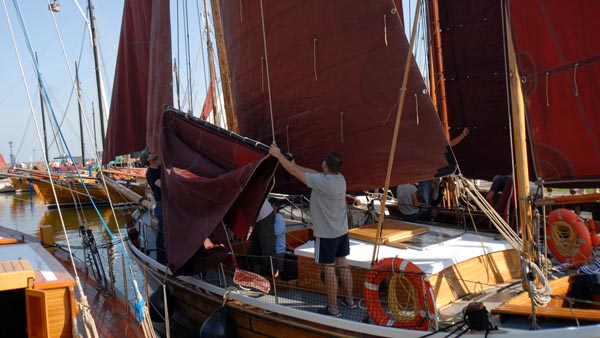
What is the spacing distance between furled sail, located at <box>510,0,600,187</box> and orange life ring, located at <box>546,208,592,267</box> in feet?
2.22

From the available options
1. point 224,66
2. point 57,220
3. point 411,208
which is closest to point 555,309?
point 411,208

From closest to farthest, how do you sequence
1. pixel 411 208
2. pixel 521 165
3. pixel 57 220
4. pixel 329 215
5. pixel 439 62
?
pixel 521 165
pixel 329 215
pixel 411 208
pixel 439 62
pixel 57 220

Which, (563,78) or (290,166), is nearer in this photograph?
(563,78)

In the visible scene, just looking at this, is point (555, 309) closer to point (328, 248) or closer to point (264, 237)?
point (328, 248)

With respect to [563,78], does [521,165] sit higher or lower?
lower

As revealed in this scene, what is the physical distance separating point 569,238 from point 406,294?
1.94 m

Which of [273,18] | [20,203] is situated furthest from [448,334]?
[20,203]

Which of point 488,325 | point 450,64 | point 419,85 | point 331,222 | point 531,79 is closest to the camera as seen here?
point 488,325

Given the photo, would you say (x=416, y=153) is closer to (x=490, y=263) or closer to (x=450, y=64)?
(x=490, y=263)

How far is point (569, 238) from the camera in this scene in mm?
4867

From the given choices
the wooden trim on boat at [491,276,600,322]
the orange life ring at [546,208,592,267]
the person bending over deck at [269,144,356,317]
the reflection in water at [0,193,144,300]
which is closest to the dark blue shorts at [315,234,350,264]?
the person bending over deck at [269,144,356,317]

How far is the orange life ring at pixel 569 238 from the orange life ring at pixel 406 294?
1860mm

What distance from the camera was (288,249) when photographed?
661 cm

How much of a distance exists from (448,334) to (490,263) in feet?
5.32
